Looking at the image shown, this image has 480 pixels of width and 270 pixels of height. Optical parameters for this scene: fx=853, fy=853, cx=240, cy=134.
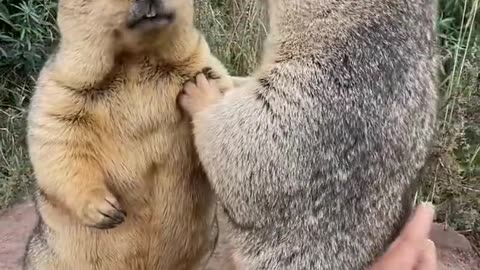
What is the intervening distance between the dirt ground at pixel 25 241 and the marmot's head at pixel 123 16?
7.96 ft

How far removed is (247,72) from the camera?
413cm

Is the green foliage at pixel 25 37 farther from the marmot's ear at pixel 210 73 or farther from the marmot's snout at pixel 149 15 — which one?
the marmot's snout at pixel 149 15

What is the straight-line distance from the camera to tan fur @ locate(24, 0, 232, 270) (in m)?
1.62

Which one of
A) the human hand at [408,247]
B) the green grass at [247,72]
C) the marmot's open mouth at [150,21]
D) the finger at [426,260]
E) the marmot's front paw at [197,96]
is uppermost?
the marmot's open mouth at [150,21]

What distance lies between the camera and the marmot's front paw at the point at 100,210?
5.36ft

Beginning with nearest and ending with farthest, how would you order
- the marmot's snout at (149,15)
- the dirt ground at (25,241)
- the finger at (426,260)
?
1. the marmot's snout at (149,15)
2. the finger at (426,260)
3. the dirt ground at (25,241)

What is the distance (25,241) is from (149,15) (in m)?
2.66

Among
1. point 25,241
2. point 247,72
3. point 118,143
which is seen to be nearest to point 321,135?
point 118,143

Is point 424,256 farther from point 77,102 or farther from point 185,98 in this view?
point 77,102

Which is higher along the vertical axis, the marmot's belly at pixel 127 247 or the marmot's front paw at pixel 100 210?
the marmot's front paw at pixel 100 210

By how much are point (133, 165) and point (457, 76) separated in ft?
10.0

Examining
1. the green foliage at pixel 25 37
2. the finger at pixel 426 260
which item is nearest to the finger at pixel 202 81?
the finger at pixel 426 260

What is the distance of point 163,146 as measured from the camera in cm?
169

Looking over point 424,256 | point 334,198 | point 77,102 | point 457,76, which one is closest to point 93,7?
point 77,102
